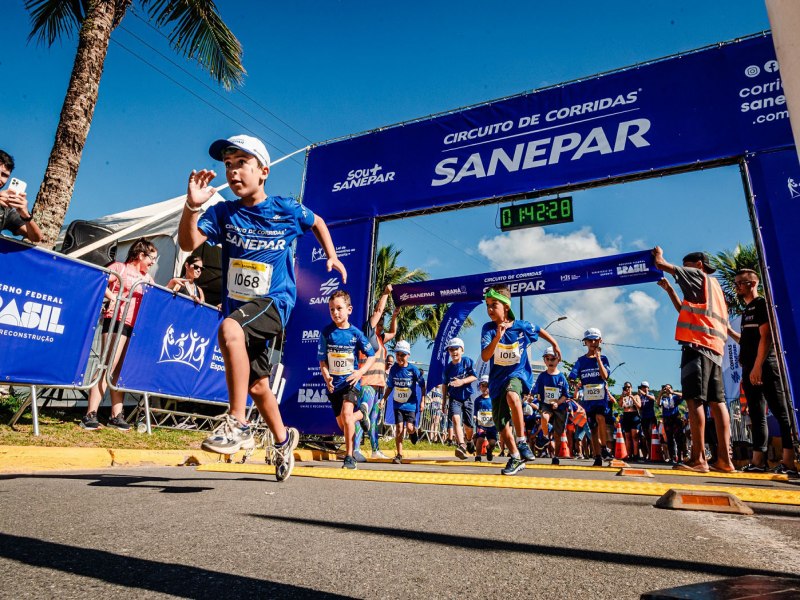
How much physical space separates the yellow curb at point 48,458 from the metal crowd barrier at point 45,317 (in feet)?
2.16

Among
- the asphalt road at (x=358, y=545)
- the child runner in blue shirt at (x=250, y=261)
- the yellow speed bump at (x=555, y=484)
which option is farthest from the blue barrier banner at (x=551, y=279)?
the child runner in blue shirt at (x=250, y=261)

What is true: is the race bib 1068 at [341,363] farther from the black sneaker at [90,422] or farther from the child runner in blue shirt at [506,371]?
the black sneaker at [90,422]

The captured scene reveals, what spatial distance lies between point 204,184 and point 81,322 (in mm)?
3141

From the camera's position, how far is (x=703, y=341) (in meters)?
5.48

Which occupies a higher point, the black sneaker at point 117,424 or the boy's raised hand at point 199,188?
the boy's raised hand at point 199,188

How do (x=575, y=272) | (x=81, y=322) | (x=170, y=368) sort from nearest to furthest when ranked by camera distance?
(x=81, y=322) → (x=170, y=368) → (x=575, y=272)

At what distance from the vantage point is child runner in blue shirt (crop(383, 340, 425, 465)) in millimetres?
10039

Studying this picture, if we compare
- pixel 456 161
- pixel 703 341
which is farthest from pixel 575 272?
pixel 703 341

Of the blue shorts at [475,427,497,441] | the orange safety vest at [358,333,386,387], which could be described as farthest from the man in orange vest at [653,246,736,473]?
the blue shorts at [475,427,497,441]

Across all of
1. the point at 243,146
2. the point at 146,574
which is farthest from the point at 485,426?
the point at 146,574

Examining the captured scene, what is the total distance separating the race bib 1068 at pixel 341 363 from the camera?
6.46 m

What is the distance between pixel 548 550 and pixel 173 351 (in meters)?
6.03

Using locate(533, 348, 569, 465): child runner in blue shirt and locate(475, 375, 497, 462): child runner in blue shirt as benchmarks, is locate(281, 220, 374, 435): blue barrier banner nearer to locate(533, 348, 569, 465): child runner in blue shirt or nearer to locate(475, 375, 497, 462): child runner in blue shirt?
locate(475, 375, 497, 462): child runner in blue shirt

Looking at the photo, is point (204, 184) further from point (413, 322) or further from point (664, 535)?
point (413, 322)
